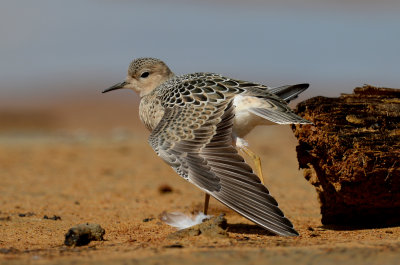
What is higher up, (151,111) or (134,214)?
(151,111)

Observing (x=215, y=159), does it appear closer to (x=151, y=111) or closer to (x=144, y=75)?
(x=151, y=111)

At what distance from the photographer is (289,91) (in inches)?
299

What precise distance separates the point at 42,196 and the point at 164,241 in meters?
5.04

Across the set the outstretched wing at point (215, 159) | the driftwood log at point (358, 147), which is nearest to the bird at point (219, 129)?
the outstretched wing at point (215, 159)

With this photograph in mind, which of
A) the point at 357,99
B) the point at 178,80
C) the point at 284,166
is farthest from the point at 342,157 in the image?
the point at 284,166

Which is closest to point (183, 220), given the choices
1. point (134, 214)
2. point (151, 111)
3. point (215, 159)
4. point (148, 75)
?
point (215, 159)

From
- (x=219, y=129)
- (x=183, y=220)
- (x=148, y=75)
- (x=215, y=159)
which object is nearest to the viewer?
(x=215, y=159)

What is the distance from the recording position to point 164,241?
18.0 ft

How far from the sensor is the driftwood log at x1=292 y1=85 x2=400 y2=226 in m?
6.10

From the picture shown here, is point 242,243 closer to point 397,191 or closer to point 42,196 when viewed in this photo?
point 397,191

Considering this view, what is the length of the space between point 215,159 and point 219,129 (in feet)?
1.52

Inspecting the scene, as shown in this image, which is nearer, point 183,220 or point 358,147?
point 358,147

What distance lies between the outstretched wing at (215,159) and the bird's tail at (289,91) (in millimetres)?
972

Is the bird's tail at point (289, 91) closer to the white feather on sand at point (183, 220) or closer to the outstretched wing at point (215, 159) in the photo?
the outstretched wing at point (215, 159)
